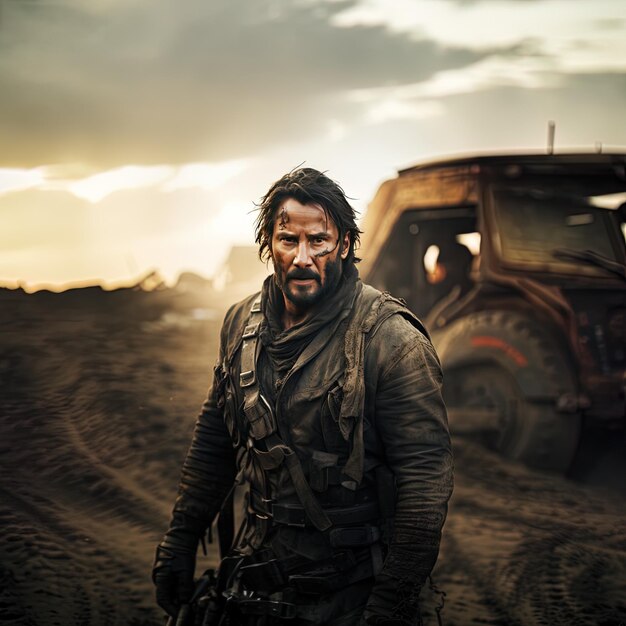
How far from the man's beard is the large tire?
4035mm

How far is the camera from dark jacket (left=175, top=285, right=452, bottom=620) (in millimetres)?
2342

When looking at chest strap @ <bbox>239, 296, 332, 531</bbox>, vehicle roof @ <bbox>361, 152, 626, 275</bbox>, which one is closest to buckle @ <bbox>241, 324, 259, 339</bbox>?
chest strap @ <bbox>239, 296, 332, 531</bbox>

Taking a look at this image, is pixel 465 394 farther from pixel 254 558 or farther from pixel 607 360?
pixel 254 558

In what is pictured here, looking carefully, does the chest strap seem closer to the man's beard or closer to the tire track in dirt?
the man's beard

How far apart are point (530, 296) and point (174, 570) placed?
4393 millimetres

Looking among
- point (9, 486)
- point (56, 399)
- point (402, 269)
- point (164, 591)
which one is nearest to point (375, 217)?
point (402, 269)

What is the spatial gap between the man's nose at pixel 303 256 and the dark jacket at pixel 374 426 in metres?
0.24

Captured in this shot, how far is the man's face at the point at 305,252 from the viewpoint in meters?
2.49

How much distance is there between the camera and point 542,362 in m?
6.13

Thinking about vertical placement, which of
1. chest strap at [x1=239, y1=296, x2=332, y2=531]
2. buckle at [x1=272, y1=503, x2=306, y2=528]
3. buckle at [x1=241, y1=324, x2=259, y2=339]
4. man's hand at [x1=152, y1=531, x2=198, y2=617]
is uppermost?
buckle at [x1=241, y1=324, x2=259, y2=339]

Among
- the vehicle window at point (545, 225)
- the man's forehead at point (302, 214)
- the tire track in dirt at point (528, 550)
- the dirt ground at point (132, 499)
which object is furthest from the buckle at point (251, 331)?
the vehicle window at point (545, 225)

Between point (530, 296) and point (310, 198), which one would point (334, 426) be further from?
point (530, 296)

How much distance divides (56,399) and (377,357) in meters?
3.22

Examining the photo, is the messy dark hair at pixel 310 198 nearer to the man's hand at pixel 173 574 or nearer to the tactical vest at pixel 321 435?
the tactical vest at pixel 321 435
